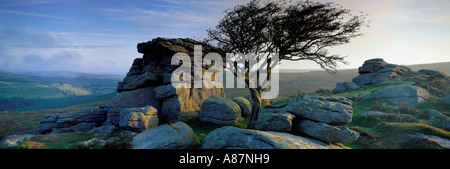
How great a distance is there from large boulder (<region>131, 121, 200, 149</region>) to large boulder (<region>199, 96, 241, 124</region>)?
21.7ft

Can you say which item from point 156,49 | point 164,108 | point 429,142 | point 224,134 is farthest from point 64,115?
point 429,142

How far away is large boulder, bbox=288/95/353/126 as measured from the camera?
12.5 meters

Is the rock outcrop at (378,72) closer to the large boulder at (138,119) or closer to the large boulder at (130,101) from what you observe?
the large boulder at (130,101)

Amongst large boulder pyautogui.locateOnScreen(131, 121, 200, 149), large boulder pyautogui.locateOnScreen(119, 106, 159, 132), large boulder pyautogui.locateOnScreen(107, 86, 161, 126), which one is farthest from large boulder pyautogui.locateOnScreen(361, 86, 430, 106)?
large boulder pyautogui.locateOnScreen(107, 86, 161, 126)

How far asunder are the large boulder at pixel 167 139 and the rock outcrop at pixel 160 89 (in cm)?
770

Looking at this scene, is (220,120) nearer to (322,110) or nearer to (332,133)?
(322,110)

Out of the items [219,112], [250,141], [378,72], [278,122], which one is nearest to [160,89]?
[219,112]

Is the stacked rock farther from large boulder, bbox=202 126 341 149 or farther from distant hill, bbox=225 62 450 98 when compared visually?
distant hill, bbox=225 62 450 98

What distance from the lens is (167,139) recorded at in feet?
37.8

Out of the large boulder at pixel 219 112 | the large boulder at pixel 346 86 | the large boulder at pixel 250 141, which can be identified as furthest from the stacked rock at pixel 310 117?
the large boulder at pixel 346 86

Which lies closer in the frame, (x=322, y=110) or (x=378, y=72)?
(x=322, y=110)

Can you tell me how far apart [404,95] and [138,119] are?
37.4 meters

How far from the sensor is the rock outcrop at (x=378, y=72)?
45.7 metres

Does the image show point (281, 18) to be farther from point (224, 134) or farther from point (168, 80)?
point (168, 80)
